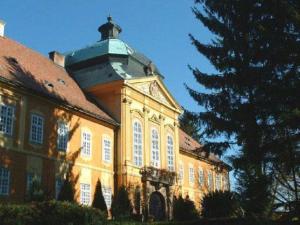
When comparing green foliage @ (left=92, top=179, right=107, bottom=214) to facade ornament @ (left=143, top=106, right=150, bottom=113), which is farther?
facade ornament @ (left=143, top=106, right=150, bottom=113)

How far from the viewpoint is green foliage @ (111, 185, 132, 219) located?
27438 millimetres

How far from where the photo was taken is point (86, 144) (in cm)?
2886

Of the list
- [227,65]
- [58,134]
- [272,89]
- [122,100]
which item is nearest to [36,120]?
[58,134]

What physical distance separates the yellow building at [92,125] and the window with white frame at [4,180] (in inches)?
1.9

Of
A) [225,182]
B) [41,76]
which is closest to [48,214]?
[41,76]

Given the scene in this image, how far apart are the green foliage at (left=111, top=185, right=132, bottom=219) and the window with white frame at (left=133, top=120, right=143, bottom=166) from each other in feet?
8.80

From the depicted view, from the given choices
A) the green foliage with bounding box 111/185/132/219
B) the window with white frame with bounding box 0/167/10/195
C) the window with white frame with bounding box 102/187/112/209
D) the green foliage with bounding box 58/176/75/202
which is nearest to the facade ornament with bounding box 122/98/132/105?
the green foliage with bounding box 111/185/132/219

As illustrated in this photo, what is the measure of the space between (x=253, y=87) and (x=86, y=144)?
11.3 meters

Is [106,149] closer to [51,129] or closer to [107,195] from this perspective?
[107,195]

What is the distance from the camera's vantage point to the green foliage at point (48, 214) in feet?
55.9

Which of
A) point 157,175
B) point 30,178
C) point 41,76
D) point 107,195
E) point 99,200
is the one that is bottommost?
point 99,200

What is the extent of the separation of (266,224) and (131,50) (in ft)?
70.2

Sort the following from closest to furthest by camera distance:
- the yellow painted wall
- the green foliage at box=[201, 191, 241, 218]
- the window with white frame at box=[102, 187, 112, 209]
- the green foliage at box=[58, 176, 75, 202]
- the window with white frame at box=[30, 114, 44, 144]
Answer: the yellow painted wall
the green foliage at box=[58, 176, 75, 202]
the window with white frame at box=[30, 114, 44, 144]
the window with white frame at box=[102, 187, 112, 209]
the green foliage at box=[201, 191, 241, 218]

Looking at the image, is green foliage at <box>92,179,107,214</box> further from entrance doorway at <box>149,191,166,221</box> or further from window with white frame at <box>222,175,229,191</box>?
window with white frame at <box>222,175,229,191</box>
